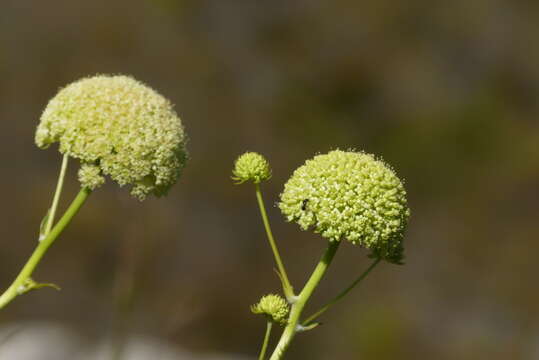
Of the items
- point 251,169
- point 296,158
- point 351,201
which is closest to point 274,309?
point 351,201

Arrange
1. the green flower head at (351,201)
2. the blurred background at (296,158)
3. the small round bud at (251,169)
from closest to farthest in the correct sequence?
the green flower head at (351,201) < the small round bud at (251,169) < the blurred background at (296,158)

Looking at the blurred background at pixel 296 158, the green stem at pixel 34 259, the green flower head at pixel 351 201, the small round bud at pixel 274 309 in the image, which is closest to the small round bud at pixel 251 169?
the green flower head at pixel 351 201

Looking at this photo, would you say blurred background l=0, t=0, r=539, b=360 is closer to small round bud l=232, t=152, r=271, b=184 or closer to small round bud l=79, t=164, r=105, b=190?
small round bud l=232, t=152, r=271, b=184

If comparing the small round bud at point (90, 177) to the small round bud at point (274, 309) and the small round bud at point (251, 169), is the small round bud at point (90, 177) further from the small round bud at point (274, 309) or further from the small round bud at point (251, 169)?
the small round bud at point (274, 309)

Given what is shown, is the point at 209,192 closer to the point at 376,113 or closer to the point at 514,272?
the point at 376,113

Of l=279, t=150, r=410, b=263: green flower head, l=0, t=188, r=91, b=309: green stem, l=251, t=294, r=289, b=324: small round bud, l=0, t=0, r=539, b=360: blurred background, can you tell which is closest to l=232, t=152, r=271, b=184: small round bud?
l=279, t=150, r=410, b=263: green flower head

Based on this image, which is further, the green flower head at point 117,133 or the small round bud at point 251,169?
the small round bud at point 251,169

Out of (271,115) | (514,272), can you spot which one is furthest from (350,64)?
(514,272)
